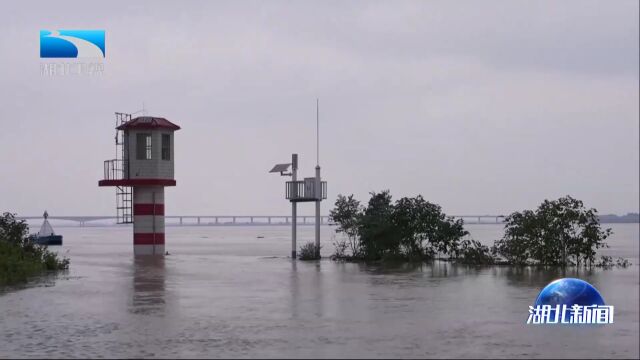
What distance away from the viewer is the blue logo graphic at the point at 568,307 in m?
15.6

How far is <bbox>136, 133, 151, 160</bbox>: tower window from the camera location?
1592 inches

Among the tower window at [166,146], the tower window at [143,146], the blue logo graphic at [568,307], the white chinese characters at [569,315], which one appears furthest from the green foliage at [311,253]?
the white chinese characters at [569,315]

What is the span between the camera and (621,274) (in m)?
29.2

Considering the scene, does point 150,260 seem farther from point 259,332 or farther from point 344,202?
point 259,332

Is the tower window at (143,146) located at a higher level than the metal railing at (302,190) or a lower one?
higher

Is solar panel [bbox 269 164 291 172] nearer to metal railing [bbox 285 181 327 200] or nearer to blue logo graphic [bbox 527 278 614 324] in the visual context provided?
metal railing [bbox 285 181 327 200]

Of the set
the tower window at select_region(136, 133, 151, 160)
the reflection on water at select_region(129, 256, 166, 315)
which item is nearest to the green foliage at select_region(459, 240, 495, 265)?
the reflection on water at select_region(129, 256, 166, 315)

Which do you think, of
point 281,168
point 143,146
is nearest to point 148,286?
point 281,168

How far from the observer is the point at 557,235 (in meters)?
32.8

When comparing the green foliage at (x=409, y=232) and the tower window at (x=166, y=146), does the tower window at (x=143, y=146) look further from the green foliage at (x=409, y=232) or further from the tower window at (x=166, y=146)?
the green foliage at (x=409, y=232)

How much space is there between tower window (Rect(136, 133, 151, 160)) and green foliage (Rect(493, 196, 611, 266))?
55.1 feet

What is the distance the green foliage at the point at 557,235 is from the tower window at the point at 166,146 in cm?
1640

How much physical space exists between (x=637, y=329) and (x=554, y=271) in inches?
618

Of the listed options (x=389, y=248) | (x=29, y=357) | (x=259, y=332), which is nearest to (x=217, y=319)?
(x=259, y=332)
